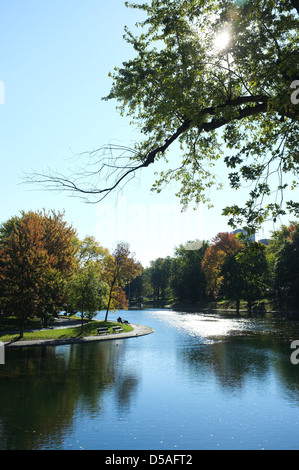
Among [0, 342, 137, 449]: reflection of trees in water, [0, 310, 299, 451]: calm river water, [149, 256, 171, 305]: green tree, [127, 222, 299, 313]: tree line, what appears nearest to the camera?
[0, 310, 299, 451]: calm river water

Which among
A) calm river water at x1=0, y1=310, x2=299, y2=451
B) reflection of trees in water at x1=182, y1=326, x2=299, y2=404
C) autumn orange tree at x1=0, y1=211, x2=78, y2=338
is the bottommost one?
reflection of trees in water at x1=182, y1=326, x2=299, y2=404

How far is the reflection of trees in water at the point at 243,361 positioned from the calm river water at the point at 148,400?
0.18 ft

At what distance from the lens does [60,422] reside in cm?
1102

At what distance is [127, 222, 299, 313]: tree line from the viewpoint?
63094mm

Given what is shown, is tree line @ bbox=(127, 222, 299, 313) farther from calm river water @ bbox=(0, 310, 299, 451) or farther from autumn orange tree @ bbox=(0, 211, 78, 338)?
autumn orange tree @ bbox=(0, 211, 78, 338)

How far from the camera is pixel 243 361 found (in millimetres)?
21594

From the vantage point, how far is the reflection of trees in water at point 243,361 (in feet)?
54.9

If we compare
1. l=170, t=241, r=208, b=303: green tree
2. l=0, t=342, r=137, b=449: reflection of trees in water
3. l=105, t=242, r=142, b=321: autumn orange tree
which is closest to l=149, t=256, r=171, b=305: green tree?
l=170, t=241, r=208, b=303: green tree

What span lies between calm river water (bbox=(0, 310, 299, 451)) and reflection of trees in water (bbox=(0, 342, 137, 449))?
0.11 feet

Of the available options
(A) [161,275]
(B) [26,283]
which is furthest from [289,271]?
(A) [161,275]

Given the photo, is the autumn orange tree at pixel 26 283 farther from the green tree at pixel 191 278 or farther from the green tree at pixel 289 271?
the green tree at pixel 191 278

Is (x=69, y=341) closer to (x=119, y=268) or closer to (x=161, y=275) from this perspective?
(x=119, y=268)
